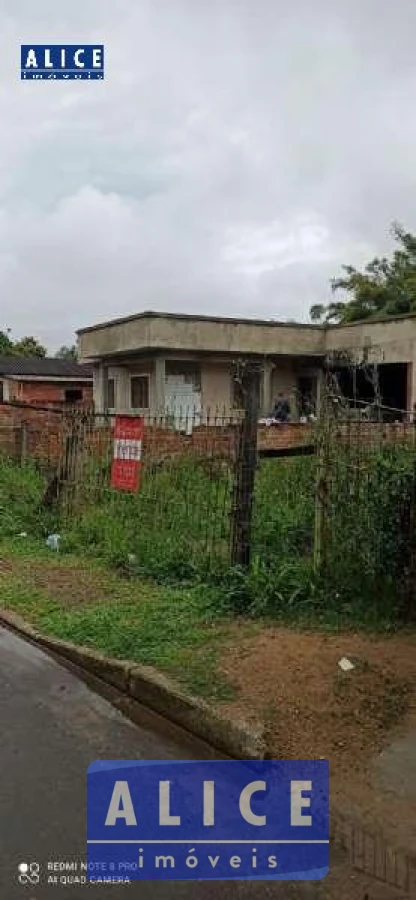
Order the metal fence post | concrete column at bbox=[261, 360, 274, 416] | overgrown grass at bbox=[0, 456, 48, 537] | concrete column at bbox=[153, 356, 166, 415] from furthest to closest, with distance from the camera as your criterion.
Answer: concrete column at bbox=[261, 360, 274, 416] → concrete column at bbox=[153, 356, 166, 415] → overgrown grass at bbox=[0, 456, 48, 537] → the metal fence post

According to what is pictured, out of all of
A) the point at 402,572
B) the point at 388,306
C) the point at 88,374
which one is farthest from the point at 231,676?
the point at 88,374

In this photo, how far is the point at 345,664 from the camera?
4469mm

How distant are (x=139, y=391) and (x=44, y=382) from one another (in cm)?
1401

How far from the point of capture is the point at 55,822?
119 inches

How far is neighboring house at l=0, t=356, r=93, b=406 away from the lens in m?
33.4

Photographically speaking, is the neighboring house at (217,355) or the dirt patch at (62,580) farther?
the neighboring house at (217,355)

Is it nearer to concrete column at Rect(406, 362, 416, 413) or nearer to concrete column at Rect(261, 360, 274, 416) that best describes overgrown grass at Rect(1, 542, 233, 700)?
concrete column at Rect(406, 362, 416, 413)

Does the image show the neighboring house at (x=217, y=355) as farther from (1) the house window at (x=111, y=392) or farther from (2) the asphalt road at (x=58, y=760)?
(2) the asphalt road at (x=58, y=760)

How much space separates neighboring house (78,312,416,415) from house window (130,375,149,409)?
31 millimetres

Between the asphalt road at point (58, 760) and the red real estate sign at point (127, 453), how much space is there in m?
2.71

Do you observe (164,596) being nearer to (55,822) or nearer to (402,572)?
(402,572)

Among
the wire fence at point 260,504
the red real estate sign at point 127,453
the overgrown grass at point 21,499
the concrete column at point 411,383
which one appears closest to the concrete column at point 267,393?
the concrete column at point 411,383

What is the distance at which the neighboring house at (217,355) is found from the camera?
20406 millimetres

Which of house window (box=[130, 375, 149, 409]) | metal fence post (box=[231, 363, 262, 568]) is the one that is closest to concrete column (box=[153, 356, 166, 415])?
house window (box=[130, 375, 149, 409])
